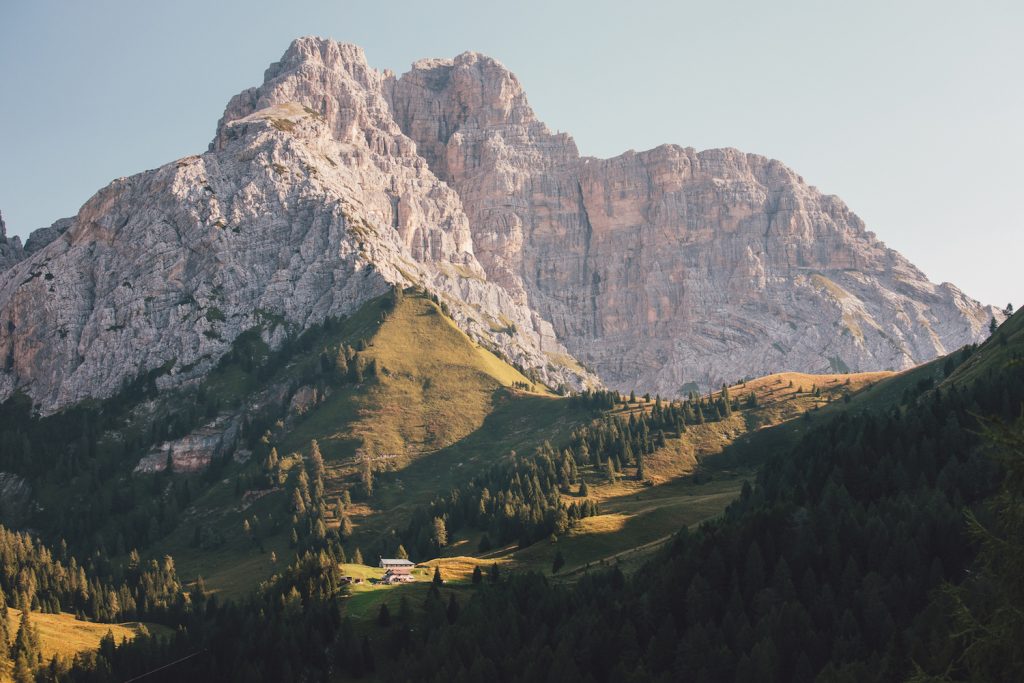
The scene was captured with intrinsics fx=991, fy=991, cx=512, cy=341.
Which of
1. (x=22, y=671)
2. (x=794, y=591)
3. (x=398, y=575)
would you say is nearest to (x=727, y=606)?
(x=794, y=591)

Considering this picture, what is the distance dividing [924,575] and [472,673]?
50.7 meters

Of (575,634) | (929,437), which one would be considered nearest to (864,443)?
(929,437)

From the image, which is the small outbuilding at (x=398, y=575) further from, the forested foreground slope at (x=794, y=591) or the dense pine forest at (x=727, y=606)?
the forested foreground slope at (x=794, y=591)

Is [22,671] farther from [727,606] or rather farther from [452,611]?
[727,606]

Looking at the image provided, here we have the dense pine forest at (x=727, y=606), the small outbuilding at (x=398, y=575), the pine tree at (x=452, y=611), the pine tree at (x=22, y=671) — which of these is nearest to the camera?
the dense pine forest at (x=727, y=606)

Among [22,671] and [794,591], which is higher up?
[22,671]

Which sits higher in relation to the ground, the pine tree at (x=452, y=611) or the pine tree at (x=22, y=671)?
the pine tree at (x=22, y=671)

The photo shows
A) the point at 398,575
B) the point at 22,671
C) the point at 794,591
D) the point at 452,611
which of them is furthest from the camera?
the point at 398,575

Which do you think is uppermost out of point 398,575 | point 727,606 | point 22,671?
point 22,671

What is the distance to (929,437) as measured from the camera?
144125 millimetres

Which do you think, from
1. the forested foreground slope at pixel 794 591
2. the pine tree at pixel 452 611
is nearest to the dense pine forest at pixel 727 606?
the forested foreground slope at pixel 794 591

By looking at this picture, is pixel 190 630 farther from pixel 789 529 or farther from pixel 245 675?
pixel 789 529

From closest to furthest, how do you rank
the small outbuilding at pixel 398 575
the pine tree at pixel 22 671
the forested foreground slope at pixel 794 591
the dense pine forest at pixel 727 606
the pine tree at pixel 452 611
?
the forested foreground slope at pixel 794 591, the dense pine forest at pixel 727 606, the pine tree at pixel 22 671, the pine tree at pixel 452 611, the small outbuilding at pixel 398 575

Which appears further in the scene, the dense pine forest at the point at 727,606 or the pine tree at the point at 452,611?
the pine tree at the point at 452,611
